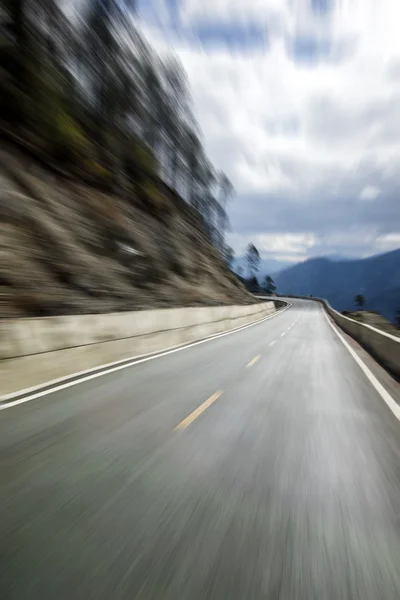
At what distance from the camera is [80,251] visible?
21.1 m

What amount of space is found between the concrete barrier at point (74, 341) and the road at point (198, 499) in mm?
997

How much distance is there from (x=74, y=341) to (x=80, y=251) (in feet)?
41.3

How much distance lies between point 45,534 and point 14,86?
80.5 ft

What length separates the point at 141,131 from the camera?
42.0 metres

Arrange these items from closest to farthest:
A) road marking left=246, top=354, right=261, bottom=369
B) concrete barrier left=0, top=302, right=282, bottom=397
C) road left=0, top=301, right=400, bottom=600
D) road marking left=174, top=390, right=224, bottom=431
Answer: road left=0, top=301, right=400, bottom=600 < road marking left=174, top=390, right=224, bottom=431 < concrete barrier left=0, top=302, right=282, bottom=397 < road marking left=246, top=354, right=261, bottom=369

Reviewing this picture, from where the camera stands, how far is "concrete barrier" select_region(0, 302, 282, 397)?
24.0 feet

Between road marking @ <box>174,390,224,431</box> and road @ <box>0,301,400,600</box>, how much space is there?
0.04 m

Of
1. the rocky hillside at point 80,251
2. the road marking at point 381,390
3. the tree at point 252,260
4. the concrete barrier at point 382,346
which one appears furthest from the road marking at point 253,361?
the tree at point 252,260

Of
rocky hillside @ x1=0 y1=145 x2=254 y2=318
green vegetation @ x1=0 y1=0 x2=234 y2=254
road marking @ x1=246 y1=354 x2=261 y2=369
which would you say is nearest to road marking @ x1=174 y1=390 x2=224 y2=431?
road marking @ x1=246 y1=354 x2=261 y2=369

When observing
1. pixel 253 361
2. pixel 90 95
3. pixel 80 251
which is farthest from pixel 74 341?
pixel 90 95

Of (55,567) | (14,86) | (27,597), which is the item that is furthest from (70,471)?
(14,86)

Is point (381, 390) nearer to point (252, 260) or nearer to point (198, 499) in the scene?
point (198, 499)

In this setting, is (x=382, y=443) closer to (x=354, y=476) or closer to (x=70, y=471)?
(x=354, y=476)

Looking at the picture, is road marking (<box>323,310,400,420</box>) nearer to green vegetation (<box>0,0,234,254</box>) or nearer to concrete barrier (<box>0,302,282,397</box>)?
concrete barrier (<box>0,302,282,397</box>)
